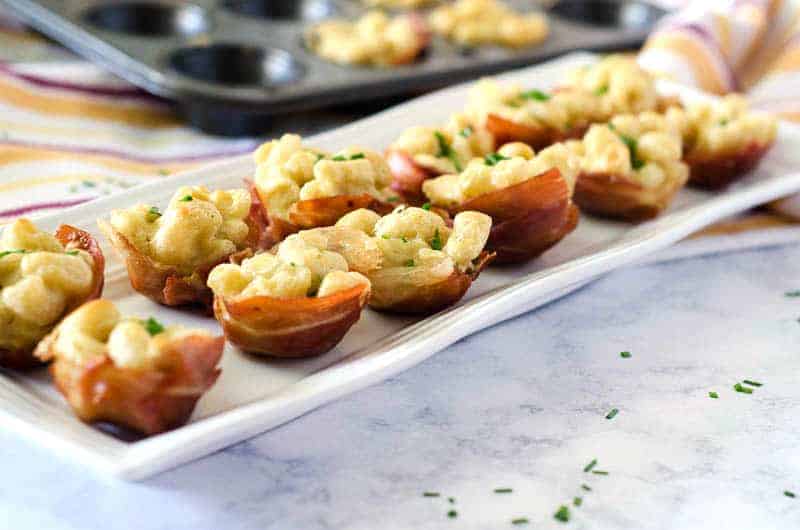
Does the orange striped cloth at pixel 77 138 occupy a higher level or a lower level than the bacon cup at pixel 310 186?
lower

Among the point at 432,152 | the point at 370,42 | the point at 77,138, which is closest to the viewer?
the point at 432,152

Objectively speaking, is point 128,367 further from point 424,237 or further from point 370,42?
point 370,42

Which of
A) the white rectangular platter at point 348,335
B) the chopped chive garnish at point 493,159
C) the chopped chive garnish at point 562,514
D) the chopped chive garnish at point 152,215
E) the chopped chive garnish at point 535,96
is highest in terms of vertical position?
the chopped chive garnish at point 535,96

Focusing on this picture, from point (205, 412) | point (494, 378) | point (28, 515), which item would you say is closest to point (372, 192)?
point (494, 378)

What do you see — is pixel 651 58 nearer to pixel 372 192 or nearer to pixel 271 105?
pixel 271 105

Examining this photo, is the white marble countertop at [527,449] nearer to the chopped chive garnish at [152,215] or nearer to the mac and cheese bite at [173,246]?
the mac and cheese bite at [173,246]

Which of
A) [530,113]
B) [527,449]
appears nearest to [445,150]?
[530,113]

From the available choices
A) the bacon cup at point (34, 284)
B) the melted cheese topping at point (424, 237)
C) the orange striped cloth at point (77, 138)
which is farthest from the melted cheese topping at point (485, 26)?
the bacon cup at point (34, 284)
